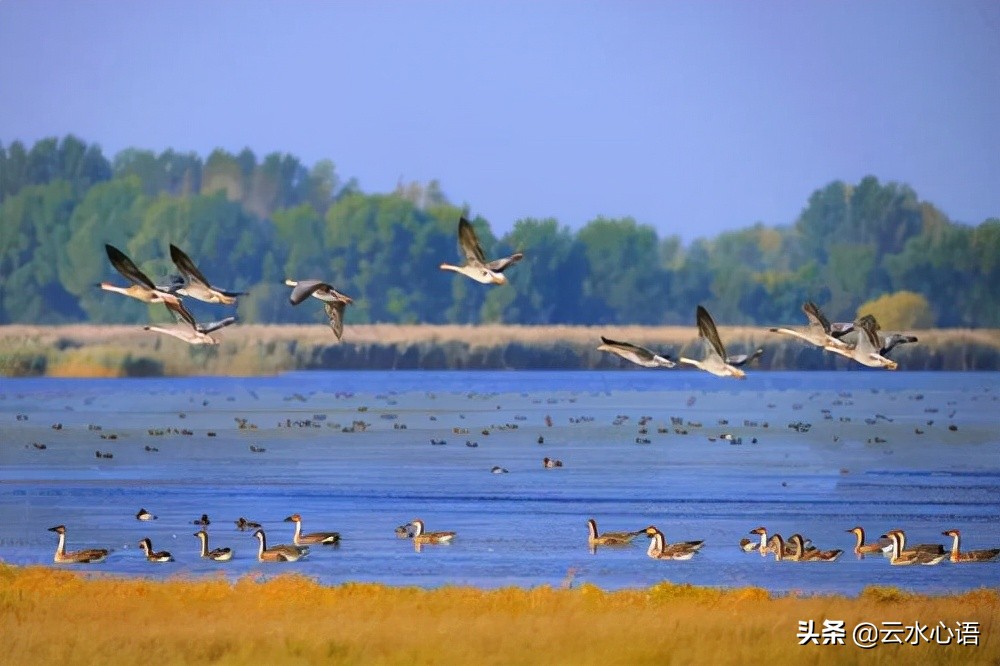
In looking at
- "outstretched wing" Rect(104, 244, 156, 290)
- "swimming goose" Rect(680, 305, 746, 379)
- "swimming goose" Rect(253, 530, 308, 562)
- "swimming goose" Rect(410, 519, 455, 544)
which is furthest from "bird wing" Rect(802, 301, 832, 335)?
"swimming goose" Rect(253, 530, 308, 562)

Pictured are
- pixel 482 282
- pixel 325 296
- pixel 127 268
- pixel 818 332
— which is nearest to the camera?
pixel 482 282

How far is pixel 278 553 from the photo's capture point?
83.1 ft

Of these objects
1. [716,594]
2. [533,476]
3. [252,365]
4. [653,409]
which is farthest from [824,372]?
[716,594]

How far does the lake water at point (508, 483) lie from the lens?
2538 cm

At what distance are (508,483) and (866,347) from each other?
16177mm

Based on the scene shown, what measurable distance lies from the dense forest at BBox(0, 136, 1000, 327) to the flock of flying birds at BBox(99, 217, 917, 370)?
70.2 metres

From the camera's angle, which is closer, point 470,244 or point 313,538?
point 470,244

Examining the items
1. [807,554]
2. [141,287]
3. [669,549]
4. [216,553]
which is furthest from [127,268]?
[807,554]

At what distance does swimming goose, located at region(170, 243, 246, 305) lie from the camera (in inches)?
727

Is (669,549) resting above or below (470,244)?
below

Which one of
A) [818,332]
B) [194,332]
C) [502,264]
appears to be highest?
[502,264]

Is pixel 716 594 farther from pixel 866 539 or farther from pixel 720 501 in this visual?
pixel 720 501

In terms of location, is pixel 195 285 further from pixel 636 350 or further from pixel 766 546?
pixel 766 546

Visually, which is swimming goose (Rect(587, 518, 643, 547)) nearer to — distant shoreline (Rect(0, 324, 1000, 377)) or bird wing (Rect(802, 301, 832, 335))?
bird wing (Rect(802, 301, 832, 335))
